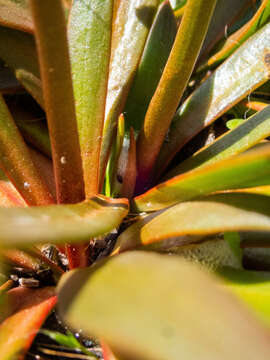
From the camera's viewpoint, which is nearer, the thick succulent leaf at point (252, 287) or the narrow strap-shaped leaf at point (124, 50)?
the thick succulent leaf at point (252, 287)

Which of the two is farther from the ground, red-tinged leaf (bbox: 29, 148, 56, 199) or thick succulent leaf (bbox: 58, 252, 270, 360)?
red-tinged leaf (bbox: 29, 148, 56, 199)

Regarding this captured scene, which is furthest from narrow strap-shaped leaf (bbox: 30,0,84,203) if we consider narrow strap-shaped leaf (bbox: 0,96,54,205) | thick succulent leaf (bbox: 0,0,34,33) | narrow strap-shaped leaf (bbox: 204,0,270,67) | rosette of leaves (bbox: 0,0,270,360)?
narrow strap-shaped leaf (bbox: 204,0,270,67)

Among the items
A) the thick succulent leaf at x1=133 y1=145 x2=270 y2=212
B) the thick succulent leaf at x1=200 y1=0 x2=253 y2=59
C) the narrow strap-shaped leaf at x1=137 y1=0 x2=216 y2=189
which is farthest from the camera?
the thick succulent leaf at x1=200 y1=0 x2=253 y2=59

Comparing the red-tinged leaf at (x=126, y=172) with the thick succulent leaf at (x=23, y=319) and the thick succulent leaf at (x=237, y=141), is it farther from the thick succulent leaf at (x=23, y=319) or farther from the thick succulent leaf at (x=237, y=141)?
the thick succulent leaf at (x=23, y=319)

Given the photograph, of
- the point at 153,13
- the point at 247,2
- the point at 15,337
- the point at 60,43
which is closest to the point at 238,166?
the point at 60,43

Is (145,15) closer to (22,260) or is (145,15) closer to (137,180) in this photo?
(137,180)

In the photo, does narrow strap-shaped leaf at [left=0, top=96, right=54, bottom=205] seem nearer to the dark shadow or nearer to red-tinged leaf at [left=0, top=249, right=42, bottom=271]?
red-tinged leaf at [left=0, top=249, right=42, bottom=271]

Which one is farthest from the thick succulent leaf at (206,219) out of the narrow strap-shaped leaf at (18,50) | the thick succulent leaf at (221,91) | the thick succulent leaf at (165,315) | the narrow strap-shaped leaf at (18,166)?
the narrow strap-shaped leaf at (18,50)

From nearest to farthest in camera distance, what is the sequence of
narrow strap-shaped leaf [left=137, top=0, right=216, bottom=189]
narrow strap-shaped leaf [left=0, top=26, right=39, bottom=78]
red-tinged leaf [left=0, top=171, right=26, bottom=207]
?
narrow strap-shaped leaf [left=137, top=0, right=216, bottom=189] → red-tinged leaf [left=0, top=171, right=26, bottom=207] → narrow strap-shaped leaf [left=0, top=26, right=39, bottom=78]
